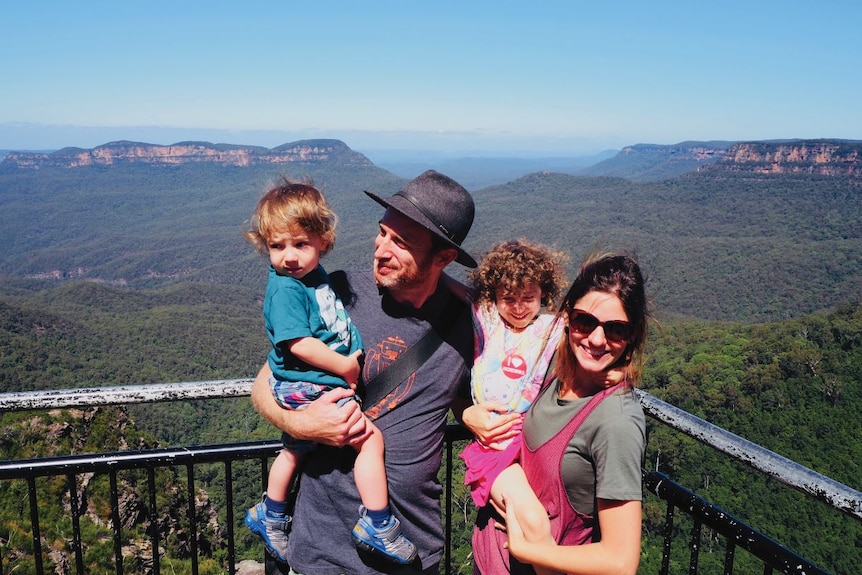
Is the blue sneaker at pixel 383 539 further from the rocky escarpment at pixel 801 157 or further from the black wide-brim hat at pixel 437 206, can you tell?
the rocky escarpment at pixel 801 157

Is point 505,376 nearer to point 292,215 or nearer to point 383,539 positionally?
point 383,539

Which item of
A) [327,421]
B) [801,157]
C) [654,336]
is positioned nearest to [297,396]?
[327,421]

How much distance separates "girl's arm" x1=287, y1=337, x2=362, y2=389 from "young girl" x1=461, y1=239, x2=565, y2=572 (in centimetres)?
54

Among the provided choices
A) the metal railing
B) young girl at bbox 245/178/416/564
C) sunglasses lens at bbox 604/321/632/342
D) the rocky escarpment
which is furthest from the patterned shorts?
the rocky escarpment

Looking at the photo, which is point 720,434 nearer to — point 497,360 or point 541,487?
point 541,487

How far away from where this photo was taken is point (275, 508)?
2.44 m

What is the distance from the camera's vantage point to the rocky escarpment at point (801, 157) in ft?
454

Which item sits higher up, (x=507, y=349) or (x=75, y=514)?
(x=507, y=349)

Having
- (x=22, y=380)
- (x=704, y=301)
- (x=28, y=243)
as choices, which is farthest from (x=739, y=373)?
(x=28, y=243)

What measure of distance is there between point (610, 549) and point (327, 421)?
106 cm

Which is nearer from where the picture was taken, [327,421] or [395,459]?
[327,421]

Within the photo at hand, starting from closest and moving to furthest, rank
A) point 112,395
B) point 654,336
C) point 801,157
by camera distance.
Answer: point 112,395, point 654,336, point 801,157

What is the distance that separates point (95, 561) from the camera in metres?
10.9

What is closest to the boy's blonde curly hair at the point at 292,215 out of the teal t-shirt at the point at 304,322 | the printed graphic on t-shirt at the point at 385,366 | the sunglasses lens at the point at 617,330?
the teal t-shirt at the point at 304,322
